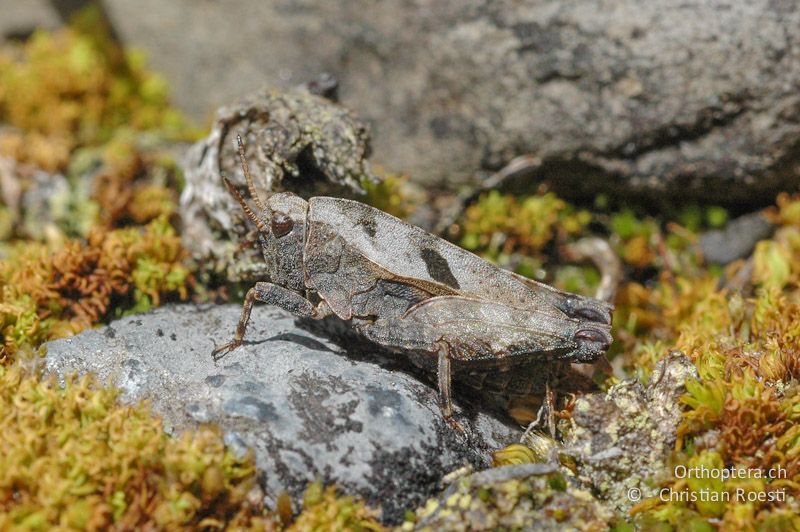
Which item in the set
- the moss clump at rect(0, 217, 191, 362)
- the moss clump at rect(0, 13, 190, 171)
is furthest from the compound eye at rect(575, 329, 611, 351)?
the moss clump at rect(0, 13, 190, 171)

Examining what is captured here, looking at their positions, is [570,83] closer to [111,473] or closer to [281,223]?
[281,223]

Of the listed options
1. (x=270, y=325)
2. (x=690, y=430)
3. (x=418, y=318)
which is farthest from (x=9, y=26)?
(x=690, y=430)

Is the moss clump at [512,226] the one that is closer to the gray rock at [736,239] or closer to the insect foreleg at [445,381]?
the gray rock at [736,239]

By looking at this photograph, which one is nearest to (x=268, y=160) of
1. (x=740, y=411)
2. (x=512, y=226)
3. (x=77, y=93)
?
(x=512, y=226)

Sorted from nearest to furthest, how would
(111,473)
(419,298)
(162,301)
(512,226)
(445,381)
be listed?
(111,473) → (445,381) → (419,298) → (162,301) → (512,226)

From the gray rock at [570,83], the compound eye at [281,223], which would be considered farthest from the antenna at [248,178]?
the gray rock at [570,83]

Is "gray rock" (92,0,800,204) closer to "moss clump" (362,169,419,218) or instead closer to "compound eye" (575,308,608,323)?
"moss clump" (362,169,419,218)

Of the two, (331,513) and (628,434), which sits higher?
(628,434)
